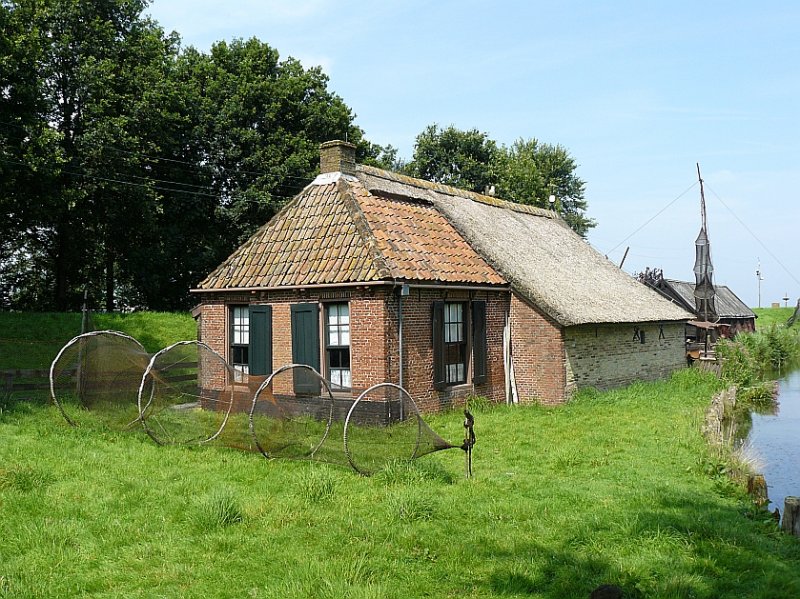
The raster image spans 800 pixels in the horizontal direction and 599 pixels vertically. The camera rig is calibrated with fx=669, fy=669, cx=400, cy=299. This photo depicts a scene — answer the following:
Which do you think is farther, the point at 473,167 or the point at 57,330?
the point at 473,167

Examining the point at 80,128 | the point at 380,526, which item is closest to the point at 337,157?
the point at 380,526

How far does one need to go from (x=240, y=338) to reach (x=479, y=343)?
5.77 m

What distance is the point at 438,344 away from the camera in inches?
583

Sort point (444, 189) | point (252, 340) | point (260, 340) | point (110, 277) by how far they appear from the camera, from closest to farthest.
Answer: point (260, 340)
point (252, 340)
point (444, 189)
point (110, 277)

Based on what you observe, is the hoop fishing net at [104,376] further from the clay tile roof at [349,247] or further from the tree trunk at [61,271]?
the tree trunk at [61,271]

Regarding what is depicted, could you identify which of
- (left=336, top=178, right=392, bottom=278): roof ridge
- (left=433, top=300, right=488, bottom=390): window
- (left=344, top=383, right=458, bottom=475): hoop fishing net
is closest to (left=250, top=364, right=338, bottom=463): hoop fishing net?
(left=344, top=383, right=458, bottom=475): hoop fishing net

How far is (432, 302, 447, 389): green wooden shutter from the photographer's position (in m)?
14.7

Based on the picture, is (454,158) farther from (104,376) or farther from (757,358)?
(104,376)

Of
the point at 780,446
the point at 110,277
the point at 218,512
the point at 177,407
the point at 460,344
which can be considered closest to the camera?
the point at 218,512

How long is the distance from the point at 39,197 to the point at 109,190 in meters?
2.77

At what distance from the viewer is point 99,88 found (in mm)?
27031

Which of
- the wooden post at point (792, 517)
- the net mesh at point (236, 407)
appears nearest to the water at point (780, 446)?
the wooden post at point (792, 517)

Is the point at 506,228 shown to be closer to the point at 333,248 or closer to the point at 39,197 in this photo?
the point at 333,248

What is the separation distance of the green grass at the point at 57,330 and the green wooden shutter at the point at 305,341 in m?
10.3
